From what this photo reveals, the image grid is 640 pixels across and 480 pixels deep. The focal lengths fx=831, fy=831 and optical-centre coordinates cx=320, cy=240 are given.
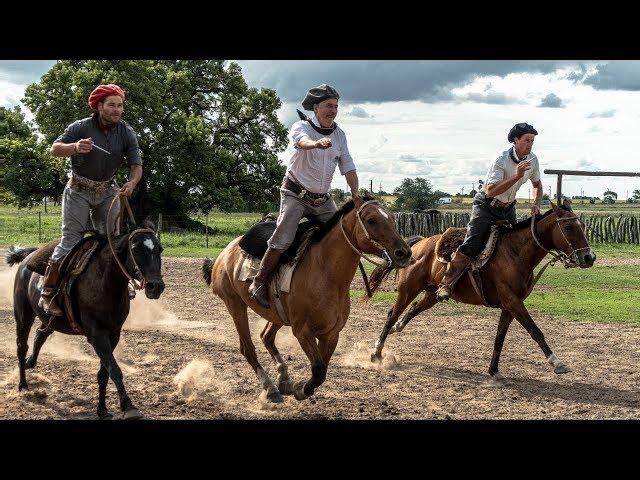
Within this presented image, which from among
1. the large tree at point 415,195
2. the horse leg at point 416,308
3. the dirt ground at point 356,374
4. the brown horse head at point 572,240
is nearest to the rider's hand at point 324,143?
the dirt ground at point 356,374

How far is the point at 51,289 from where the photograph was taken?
26.1 feet

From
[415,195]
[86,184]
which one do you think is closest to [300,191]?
[86,184]

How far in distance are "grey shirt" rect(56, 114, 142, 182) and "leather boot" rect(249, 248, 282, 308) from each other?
1.60m

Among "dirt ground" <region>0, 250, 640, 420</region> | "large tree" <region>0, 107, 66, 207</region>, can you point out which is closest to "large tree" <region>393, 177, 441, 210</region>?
"large tree" <region>0, 107, 66, 207</region>

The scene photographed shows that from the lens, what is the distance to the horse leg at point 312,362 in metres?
7.45

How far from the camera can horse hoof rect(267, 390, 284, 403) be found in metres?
8.28

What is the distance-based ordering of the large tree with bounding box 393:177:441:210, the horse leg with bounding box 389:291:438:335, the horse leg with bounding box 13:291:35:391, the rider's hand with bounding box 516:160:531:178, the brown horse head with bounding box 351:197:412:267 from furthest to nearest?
the large tree with bounding box 393:177:441:210, the horse leg with bounding box 389:291:438:335, the rider's hand with bounding box 516:160:531:178, the horse leg with bounding box 13:291:35:391, the brown horse head with bounding box 351:197:412:267

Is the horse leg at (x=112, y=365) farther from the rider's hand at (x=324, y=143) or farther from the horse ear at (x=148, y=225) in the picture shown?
the rider's hand at (x=324, y=143)

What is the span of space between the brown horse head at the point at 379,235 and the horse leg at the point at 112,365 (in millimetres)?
2401

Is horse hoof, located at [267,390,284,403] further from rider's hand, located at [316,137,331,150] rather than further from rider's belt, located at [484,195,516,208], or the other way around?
rider's belt, located at [484,195,516,208]

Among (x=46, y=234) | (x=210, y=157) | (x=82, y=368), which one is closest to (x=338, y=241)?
(x=82, y=368)

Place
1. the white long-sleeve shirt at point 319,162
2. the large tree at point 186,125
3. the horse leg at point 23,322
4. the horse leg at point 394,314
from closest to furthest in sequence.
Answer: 1. the white long-sleeve shirt at point 319,162
2. the horse leg at point 23,322
3. the horse leg at point 394,314
4. the large tree at point 186,125
